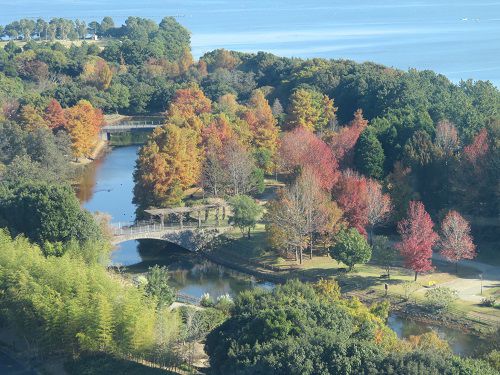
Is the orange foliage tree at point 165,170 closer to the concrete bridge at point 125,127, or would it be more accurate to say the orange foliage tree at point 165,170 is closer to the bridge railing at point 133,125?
the concrete bridge at point 125,127

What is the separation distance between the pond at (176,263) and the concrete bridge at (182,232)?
0.79 meters

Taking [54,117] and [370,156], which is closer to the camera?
[370,156]

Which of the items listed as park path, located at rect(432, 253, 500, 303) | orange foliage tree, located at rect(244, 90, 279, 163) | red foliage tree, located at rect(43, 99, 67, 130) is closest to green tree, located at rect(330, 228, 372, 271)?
park path, located at rect(432, 253, 500, 303)

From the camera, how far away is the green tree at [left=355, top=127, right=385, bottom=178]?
45.8 metres

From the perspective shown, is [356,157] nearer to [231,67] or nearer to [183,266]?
[183,266]

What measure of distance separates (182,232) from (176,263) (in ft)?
5.74

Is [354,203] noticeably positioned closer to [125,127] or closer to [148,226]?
[148,226]

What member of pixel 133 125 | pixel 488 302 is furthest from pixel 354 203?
pixel 133 125

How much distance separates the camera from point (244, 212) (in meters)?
41.5

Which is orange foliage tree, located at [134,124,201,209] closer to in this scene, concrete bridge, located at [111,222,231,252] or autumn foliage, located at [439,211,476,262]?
concrete bridge, located at [111,222,231,252]

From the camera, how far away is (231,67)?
86.6 meters

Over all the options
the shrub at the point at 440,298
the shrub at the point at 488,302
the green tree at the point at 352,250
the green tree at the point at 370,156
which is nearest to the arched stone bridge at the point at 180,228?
the green tree at the point at 370,156

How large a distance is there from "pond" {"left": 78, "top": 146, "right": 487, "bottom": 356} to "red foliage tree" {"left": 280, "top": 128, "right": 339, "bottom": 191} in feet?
22.6

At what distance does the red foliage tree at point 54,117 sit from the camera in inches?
2411
